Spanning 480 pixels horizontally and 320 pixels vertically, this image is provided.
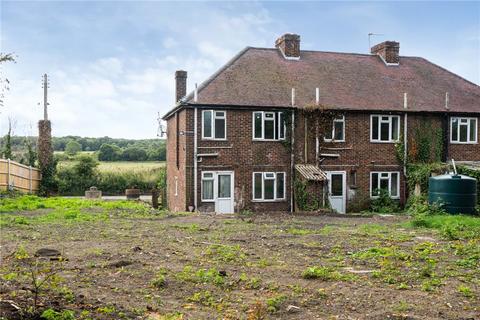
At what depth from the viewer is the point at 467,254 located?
11.7m

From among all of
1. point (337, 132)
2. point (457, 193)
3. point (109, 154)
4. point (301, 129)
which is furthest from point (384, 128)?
point (109, 154)

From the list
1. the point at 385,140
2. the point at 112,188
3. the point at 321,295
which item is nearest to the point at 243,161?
the point at 385,140

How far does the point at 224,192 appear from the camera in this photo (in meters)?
24.2

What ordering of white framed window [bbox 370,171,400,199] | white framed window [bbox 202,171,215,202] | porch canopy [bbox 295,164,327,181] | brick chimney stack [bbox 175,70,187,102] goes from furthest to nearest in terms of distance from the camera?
brick chimney stack [bbox 175,70,187,102] → white framed window [bbox 370,171,400,199] → white framed window [bbox 202,171,215,202] → porch canopy [bbox 295,164,327,181]

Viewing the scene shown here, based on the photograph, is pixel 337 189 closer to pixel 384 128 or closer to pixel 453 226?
pixel 384 128

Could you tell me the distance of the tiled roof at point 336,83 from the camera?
82.1ft

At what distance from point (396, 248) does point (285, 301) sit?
5.95 metres

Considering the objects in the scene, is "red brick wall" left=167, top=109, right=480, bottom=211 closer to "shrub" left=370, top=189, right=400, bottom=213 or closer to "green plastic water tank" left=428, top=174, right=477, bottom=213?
"shrub" left=370, top=189, right=400, bottom=213

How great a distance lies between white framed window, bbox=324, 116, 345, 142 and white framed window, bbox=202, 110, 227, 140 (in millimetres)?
5225

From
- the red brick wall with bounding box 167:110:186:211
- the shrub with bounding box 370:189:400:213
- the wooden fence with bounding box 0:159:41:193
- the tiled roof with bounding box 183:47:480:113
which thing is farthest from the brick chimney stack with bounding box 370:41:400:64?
the wooden fence with bounding box 0:159:41:193

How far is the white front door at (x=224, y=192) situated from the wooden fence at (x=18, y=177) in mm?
13462

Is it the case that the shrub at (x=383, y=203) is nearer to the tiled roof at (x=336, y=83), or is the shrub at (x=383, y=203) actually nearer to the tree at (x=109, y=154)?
the tiled roof at (x=336, y=83)

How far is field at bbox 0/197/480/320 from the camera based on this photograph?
23.3 feet

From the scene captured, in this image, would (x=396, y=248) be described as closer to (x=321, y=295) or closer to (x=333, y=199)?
(x=321, y=295)
